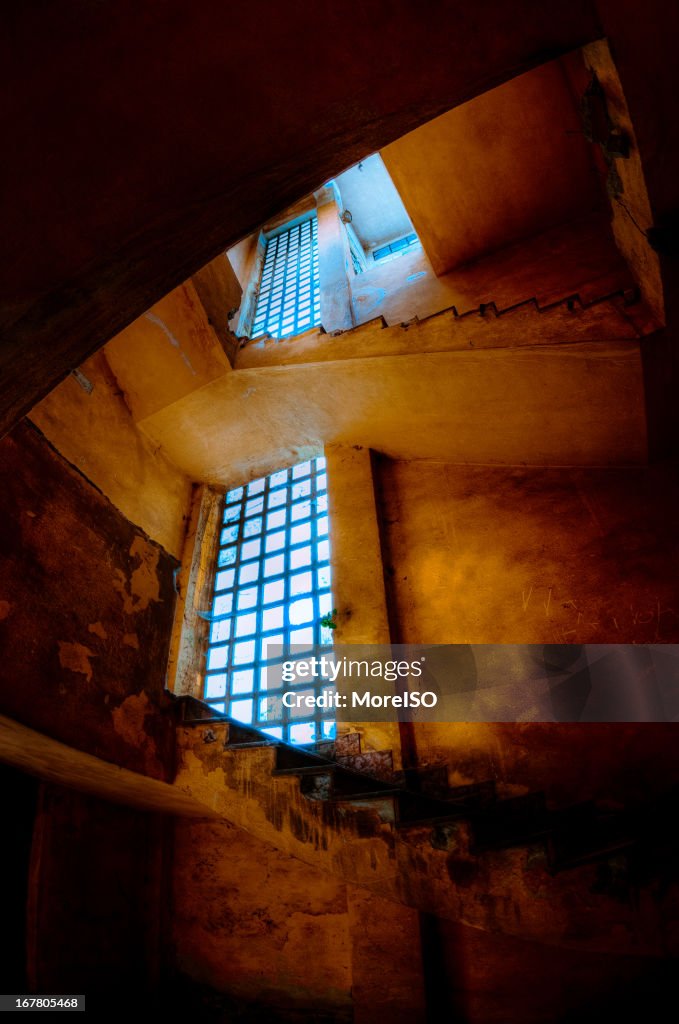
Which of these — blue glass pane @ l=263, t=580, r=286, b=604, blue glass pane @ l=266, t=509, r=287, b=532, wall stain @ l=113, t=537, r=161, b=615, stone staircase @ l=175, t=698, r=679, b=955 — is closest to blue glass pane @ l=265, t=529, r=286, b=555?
blue glass pane @ l=266, t=509, r=287, b=532

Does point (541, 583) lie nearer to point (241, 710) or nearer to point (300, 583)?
point (300, 583)

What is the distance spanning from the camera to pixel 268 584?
725cm

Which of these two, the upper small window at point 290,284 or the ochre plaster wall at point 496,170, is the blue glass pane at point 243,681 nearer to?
the upper small window at point 290,284

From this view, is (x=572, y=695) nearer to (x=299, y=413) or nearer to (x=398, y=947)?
(x=398, y=947)

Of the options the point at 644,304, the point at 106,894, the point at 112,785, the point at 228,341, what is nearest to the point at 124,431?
the point at 228,341

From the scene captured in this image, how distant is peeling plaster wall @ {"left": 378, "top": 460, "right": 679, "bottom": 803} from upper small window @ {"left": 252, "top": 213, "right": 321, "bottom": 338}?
3909 millimetres

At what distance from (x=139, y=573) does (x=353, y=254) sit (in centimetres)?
833

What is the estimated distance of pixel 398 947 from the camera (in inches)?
174

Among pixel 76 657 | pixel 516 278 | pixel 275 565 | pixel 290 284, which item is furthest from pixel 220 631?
pixel 290 284

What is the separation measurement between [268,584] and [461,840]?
443 centimetres

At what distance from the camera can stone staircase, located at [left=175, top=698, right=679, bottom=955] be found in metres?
2.89

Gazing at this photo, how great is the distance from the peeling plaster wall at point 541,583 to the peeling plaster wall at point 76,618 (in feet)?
8.89

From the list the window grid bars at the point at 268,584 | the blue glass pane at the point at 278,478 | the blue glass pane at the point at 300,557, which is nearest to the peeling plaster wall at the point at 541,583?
the window grid bars at the point at 268,584

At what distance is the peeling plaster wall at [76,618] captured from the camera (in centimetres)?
352
